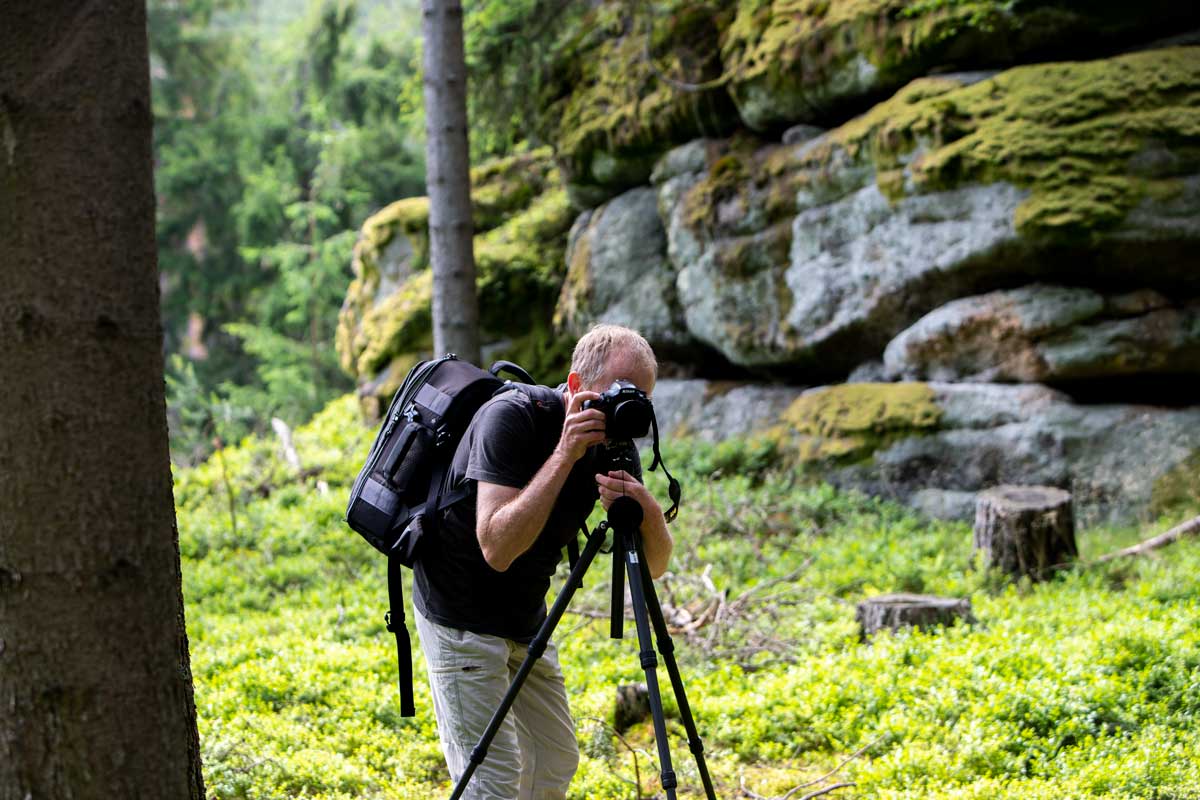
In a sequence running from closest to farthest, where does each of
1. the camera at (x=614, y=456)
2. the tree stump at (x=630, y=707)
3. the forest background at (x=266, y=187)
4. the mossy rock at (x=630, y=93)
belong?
the camera at (x=614, y=456) → the tree stump at (x=630, y=707) → the mossy rock at (x=630, y=93) → the forest background at (x=266, y=187)

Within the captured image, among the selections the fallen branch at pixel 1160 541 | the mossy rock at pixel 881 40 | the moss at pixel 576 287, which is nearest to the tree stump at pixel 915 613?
the fallen branch at pixel 1160 541

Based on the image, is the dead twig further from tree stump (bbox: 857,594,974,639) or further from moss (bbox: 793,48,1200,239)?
moss (bbox: 793,48,1200,239)

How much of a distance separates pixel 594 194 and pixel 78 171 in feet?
35.9

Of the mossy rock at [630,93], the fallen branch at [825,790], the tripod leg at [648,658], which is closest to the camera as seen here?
the tripod leg at [648,658]

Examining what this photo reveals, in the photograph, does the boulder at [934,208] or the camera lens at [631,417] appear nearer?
the camera lens at [631,417]

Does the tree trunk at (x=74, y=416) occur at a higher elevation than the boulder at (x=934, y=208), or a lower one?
lower

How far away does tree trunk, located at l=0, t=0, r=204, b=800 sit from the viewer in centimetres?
228

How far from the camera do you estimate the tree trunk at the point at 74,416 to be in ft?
7.47

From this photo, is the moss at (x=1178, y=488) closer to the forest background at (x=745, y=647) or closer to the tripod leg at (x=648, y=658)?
the forest background at (x=745, y=647)

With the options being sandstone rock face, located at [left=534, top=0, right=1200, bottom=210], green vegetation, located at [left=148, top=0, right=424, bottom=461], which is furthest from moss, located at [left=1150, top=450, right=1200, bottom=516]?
green vegetation, located at [left=148, top=0, right=424, bottom=461]

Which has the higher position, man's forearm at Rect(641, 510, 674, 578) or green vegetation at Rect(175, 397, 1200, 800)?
man's forearm at Rect(641, 510, 674, 578)

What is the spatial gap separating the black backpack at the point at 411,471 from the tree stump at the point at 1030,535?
496cm

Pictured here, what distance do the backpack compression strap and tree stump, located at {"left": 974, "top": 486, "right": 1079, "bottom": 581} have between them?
198 inches

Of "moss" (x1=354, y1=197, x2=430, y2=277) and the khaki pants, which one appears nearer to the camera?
the khaki pants
